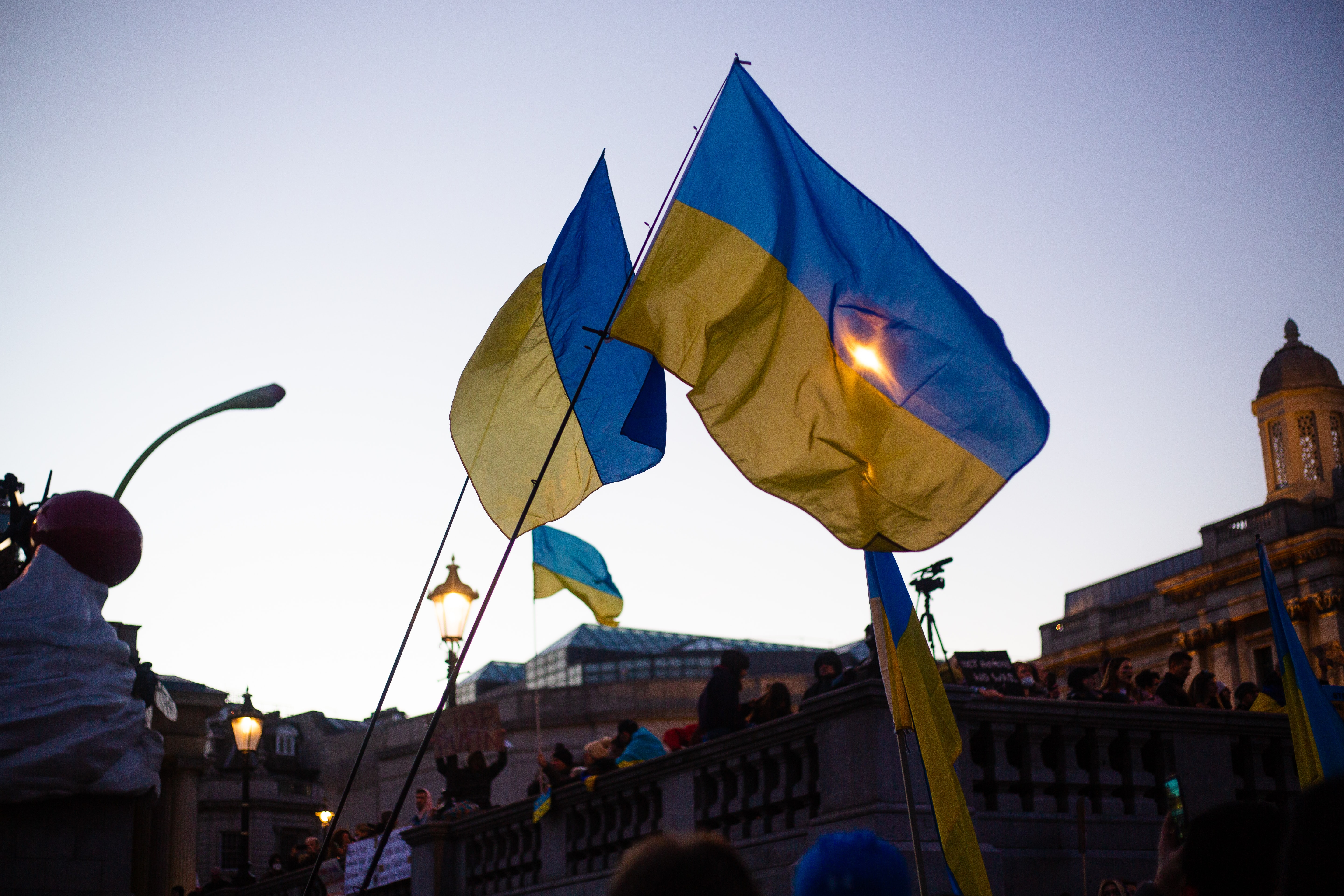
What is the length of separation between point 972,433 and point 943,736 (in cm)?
226

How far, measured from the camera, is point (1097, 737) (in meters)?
10.4

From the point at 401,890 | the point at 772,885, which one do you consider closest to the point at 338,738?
the point at 401,890

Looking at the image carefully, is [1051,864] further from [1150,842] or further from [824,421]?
[824,421]

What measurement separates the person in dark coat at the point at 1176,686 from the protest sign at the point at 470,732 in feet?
26.6

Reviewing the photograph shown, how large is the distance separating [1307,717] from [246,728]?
607 inches

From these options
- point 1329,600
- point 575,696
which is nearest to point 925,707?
point 1329,600

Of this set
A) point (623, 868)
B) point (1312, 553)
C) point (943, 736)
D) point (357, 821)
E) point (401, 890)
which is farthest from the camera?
point (357, 821)

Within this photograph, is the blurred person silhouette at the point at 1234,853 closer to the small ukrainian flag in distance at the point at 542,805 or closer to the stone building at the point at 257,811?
the small ukrainian flag in distance at the point at 542,805

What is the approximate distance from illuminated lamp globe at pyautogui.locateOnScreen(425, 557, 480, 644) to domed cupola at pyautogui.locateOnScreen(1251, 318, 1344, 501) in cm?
4063

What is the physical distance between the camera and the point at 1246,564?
46781mm

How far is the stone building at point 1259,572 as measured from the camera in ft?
145

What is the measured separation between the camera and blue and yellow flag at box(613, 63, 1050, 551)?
7.11m

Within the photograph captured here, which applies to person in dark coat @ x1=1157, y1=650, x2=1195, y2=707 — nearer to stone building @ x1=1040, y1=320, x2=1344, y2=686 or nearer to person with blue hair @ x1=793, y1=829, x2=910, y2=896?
person with blue hair @ x1=793, y1=829, x2=910, y2=896

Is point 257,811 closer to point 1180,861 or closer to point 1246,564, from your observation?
point 1246,564
